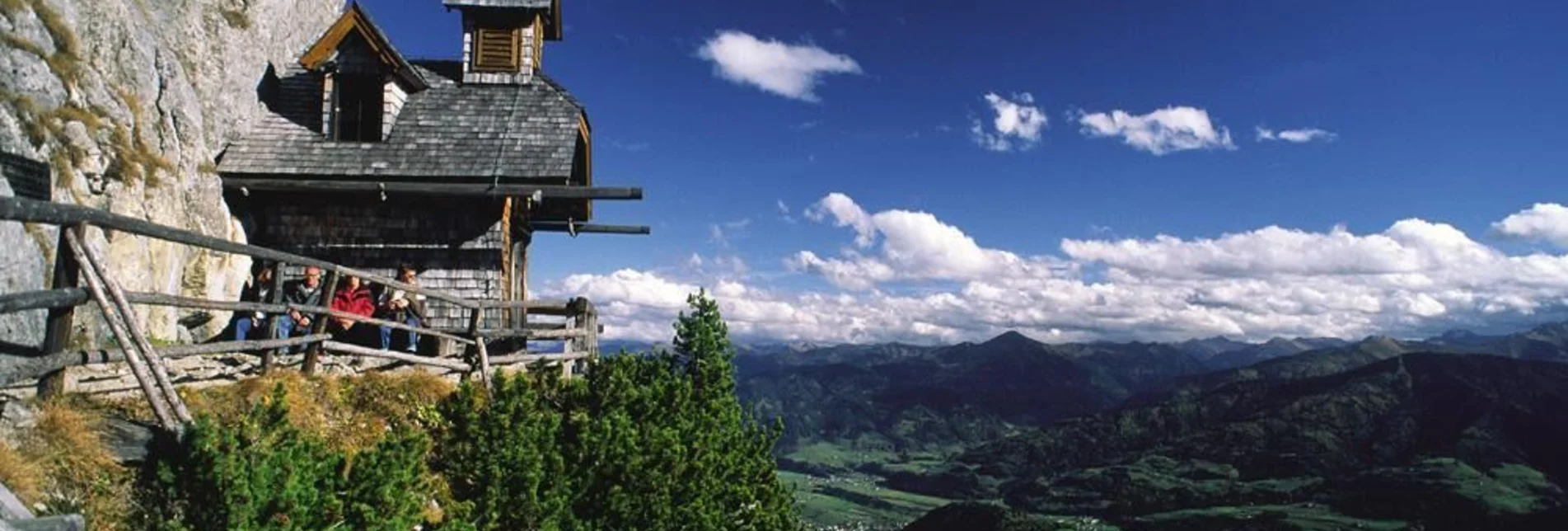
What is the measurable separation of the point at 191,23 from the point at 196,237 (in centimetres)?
1667

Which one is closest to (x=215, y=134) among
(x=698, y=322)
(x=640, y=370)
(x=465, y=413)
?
(x=640, y=370)

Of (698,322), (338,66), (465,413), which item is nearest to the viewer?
(465,413)

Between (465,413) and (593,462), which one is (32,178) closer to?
(465,413)

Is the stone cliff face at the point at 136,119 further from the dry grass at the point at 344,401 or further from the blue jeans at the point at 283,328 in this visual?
the dry grass at the point at 344,401

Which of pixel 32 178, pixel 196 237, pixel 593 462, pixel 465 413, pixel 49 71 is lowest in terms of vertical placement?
pixel 593 462

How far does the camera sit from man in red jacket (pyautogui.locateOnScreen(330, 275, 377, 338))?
16000mm

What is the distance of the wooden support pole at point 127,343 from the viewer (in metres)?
7.22

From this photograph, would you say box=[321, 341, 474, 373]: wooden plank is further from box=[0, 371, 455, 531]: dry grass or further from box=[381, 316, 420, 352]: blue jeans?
box=[381, 316, 420, 352]: blue jeans

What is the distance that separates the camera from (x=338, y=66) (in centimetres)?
2367

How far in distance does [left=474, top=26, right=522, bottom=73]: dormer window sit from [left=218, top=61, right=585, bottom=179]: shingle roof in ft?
3.96

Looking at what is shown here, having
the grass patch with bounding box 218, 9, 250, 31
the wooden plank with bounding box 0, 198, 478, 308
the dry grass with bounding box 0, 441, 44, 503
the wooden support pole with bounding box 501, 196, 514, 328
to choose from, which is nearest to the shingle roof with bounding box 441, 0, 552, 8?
the grass patch with bounding box 218, 9, 250, 31

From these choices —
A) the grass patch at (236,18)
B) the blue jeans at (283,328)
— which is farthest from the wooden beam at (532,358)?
the grass patch at (236,18)

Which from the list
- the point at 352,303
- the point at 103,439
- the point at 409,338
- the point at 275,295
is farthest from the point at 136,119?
the point at 103,439

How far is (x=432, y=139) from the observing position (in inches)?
928
